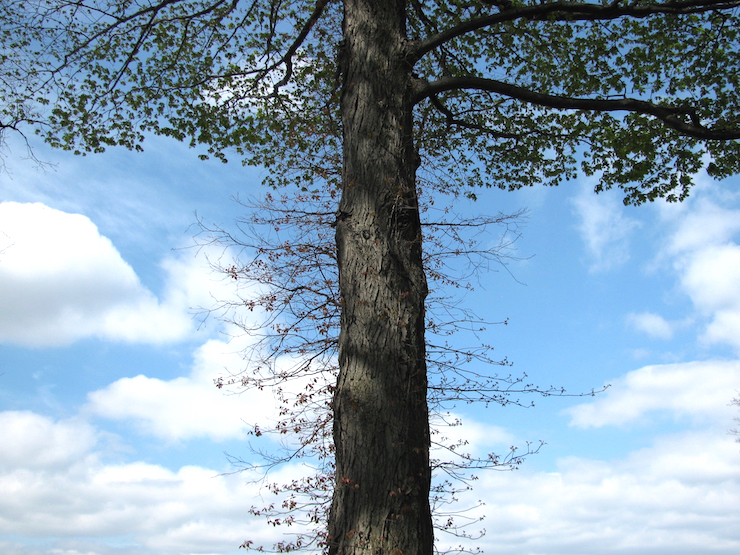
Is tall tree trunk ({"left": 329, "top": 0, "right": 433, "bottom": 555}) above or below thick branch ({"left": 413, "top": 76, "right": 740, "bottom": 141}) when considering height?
below

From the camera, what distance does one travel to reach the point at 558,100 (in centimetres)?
552

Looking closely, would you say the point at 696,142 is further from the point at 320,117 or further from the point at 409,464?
the point at 409,464

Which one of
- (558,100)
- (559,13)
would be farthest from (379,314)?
(559,13)

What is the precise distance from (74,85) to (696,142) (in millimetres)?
10189

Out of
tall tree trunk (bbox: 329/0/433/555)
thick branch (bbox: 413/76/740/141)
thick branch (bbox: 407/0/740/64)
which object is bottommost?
tall tree trunk (bbox: 329/0/433/555)

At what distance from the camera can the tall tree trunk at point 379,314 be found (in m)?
3.69

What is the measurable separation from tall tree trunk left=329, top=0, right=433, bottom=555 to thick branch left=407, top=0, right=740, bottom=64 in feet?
1.00

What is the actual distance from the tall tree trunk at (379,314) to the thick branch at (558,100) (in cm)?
40

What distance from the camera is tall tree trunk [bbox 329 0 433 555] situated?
3693 mm

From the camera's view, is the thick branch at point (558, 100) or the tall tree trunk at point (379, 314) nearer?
the tall tree trunk at point (379, 314)

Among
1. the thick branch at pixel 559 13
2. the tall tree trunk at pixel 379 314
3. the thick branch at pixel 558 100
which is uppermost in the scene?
the thick branch at pixel 559 13

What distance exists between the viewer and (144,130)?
29.4 ft

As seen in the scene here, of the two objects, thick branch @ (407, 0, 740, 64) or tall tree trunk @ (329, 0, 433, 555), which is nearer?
tall tree trunk @ (329, 0, 433, 555)

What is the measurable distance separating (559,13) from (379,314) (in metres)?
Result: 4.34
